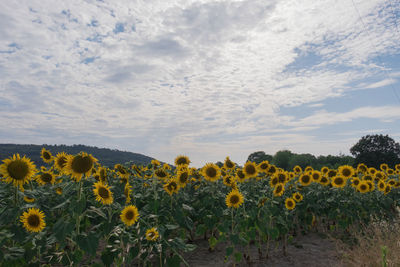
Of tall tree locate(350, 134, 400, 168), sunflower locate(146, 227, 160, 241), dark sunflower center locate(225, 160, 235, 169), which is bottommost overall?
sunflower locate(146, 227, 160, 241)

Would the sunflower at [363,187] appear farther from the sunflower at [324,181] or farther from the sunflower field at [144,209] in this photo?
the sunflower at [324,181]

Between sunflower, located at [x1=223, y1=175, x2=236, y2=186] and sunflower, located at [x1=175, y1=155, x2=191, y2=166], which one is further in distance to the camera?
sunflower, located at [x1=175, y1=155, x2=191, y2=166]

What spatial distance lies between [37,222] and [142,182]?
252 cm

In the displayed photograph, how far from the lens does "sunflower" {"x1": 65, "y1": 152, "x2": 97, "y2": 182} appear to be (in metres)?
3.38

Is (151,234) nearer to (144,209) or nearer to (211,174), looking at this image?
(144,209)

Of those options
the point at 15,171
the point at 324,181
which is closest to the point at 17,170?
the point at 15,171

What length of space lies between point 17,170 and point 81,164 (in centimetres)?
74

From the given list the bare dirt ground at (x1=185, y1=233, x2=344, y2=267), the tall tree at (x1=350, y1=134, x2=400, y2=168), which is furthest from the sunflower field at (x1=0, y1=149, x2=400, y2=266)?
the tall tree at (x1=350, y1=134, x2=400, y2=168)

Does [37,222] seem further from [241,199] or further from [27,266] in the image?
[241,199]

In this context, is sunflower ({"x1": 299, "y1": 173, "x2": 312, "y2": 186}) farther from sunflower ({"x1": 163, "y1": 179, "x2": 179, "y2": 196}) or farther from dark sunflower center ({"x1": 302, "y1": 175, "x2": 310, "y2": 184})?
sunflower ({"x1": 163, "y1": 179, "x2": 179, "y2": 196})

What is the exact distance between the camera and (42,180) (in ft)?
16.8

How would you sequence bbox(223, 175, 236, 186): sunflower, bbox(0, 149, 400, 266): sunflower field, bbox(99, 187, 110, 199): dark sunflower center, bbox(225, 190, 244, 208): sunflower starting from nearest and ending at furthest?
1. bbox(0, 149, 400, 266): sunflower field
2. bbox(99, 187, 110, 199): dark sunflower center
3. bbox(225, 190, 244, 208): sunflower
4. bbox(223, 175, 236, 186): sunflower

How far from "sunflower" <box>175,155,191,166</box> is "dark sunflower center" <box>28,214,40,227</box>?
10.8 feet

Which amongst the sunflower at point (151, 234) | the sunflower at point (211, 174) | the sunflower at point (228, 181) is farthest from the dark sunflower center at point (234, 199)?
the sunflower at point (151, 234)
